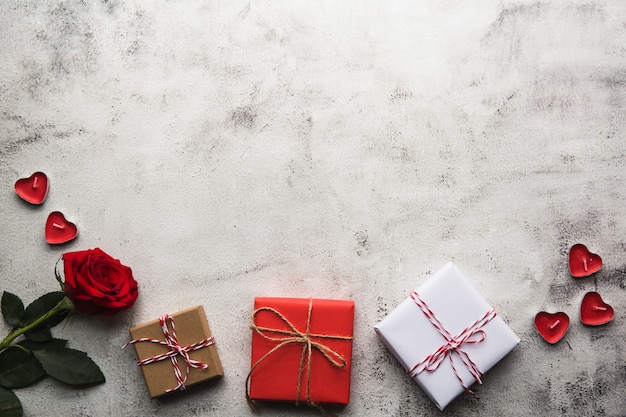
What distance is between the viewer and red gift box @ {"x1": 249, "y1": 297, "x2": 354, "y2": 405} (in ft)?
5.15

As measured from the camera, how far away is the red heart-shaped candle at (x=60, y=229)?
67.0 inches

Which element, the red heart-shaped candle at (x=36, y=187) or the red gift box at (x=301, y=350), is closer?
the red gift box at (x=301, y=350)

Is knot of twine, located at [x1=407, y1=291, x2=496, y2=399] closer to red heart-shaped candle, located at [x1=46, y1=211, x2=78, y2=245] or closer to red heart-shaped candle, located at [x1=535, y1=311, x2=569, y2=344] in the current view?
red heart-shaped candle, located at [x1=535, y1=311, x2=569, y2=344]

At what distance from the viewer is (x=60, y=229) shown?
170 centimetres

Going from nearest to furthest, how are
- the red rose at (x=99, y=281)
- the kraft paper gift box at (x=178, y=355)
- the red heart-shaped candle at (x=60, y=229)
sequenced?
the red rose at (x=99, y=281)
the kraft paper gift box at (x=178, y=355)
the red heart-shaped candle at (x=60, y=229)

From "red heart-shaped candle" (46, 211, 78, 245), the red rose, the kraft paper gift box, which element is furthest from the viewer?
"red heart-shaped candle" (46, 211, 78, 245)

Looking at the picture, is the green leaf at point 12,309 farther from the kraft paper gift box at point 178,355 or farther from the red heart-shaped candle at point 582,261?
the red heart-shaped candle at point 582,261

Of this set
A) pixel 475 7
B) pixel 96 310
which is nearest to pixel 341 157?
pixel 475 7

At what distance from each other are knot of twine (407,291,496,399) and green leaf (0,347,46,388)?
106cm

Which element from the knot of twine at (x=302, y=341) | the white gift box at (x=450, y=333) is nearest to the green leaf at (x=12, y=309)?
the knot of twine at (x=302, y=341)

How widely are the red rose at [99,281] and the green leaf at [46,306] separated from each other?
0.29 feet

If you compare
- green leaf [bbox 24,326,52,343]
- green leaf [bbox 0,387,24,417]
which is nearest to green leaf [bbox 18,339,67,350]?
green leaf [bbox 24,326,52,343]

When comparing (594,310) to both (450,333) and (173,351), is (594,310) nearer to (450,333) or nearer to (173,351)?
(450,333)

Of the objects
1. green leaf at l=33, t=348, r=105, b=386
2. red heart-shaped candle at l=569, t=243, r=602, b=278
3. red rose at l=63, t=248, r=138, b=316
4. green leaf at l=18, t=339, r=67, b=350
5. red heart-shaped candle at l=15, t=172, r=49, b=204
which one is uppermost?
red heart-shaped candle at l=15, t=172, r=49, b=204
